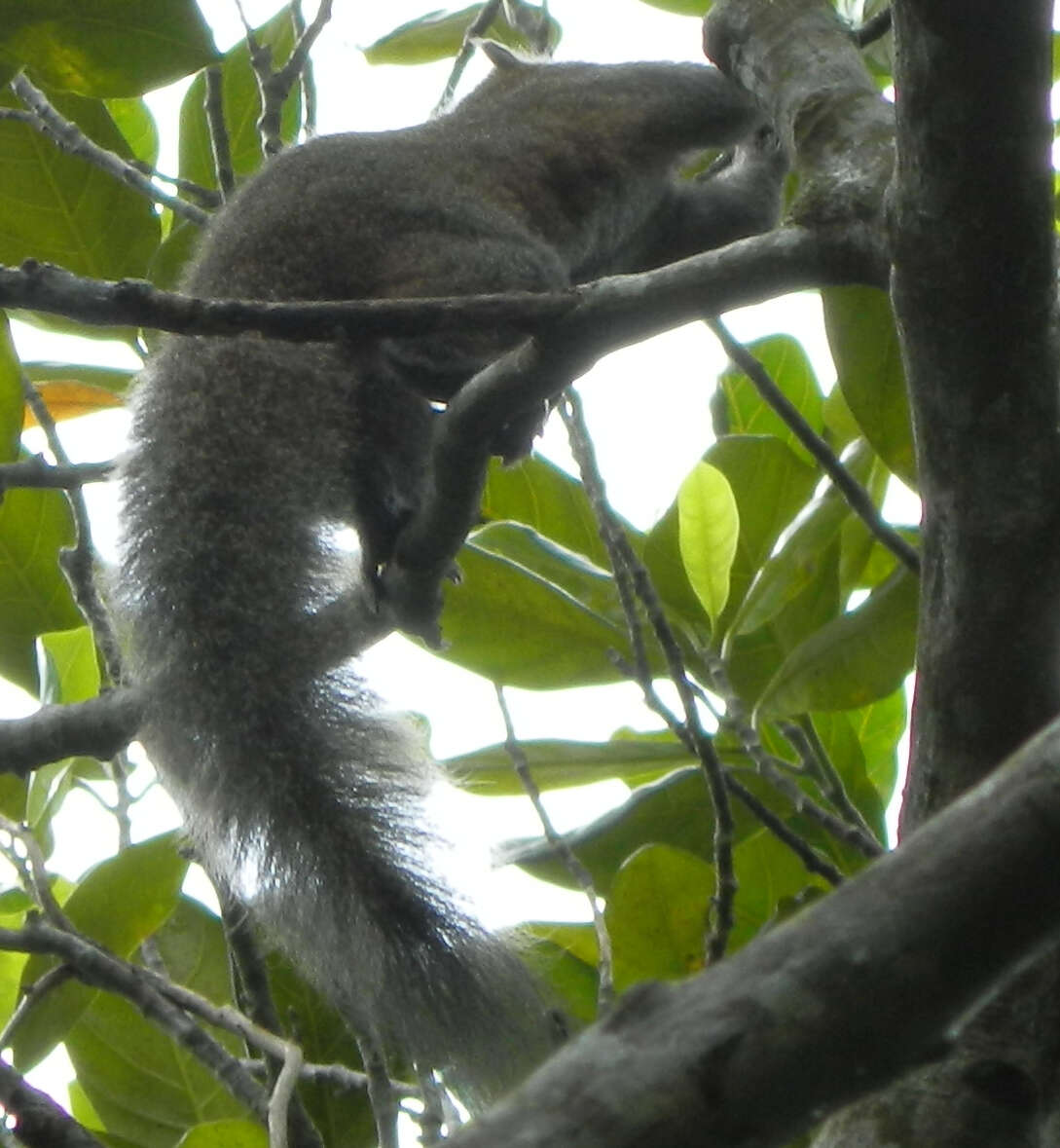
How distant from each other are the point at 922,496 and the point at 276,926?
3.02 feet

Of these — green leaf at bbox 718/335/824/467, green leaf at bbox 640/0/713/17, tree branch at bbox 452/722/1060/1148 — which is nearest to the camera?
tree branch at bbox 452/722/1060/1148

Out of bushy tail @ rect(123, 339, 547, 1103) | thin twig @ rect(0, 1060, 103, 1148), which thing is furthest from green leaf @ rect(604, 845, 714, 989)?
thin twig @ rect(0, 1060, 103, 1148)

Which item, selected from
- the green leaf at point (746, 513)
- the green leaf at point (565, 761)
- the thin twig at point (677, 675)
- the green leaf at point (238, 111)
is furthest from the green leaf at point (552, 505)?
the green leaf at point (238, 111)

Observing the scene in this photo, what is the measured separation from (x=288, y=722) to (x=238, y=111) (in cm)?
A: 185

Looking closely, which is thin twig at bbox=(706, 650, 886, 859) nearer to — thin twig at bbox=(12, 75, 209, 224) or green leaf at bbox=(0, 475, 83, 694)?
green leaf at bbox=(0, 475, 83, 694)

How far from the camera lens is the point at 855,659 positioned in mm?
2443

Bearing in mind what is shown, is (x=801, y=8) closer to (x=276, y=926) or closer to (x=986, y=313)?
(x=986, y=313)

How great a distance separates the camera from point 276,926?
1.93 metres

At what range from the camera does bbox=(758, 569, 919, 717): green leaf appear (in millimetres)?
2410

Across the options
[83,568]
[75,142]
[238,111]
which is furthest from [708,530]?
[238,111]

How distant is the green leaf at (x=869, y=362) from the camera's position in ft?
8.01

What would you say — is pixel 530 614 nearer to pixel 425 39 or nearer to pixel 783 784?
pixel 783 784

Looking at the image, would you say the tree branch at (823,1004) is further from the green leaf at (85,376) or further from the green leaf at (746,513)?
the green leaf at (85,376)

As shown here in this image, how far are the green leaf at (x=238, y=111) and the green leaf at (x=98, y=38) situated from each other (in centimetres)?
117
